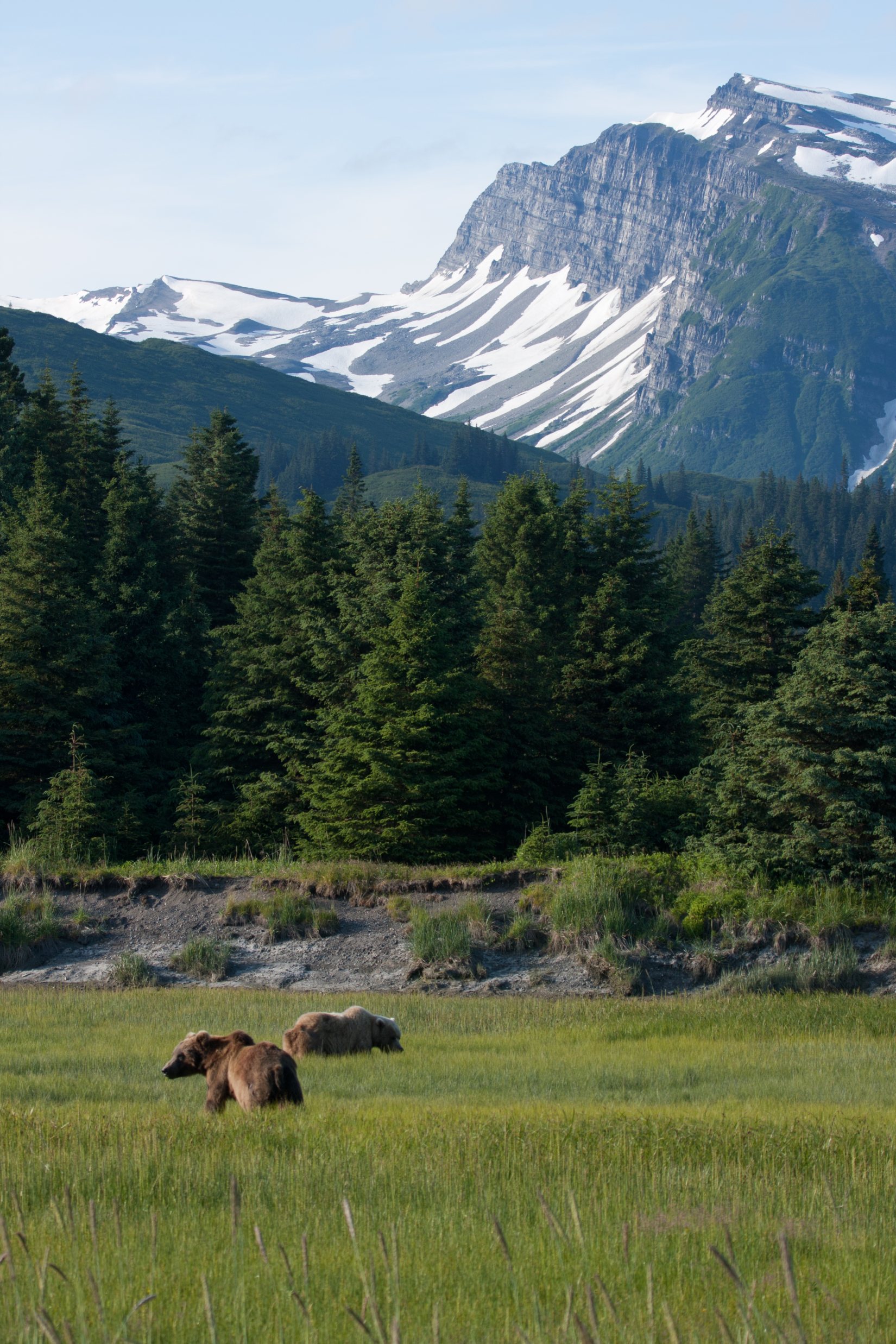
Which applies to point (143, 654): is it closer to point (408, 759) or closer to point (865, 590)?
point (408, 759)

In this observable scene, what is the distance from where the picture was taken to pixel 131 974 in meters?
22.4

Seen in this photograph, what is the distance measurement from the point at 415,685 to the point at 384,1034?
21886 mm

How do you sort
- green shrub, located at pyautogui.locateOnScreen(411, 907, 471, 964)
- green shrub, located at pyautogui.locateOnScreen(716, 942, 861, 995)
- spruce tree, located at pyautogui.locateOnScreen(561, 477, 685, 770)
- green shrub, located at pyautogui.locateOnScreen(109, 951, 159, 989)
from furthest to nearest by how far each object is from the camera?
spruce tree, located at pyautogui.locateOnScreen(561, 477, 685, 770) → green shrub, located at pyautogui.locateOnScreen(411, 907, 471, 964) → green shrub, located at pyautogui.locateOnScreen(109, 951, 159, 989) → green shrub, located at pyautogui.locateOnScreen(716, 942, 861, 995)

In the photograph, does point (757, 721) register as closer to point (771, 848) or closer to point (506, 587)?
point (771, 848)

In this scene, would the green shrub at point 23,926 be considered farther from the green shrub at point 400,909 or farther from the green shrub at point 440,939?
the green shrub at point 440,939

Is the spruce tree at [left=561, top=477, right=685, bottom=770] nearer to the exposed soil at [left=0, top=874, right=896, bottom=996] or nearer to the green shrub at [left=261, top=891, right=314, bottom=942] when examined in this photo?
the exposed soil at [left=0, top=874, right=896, bottom=996]

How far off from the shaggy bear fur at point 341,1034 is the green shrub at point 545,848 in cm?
1108

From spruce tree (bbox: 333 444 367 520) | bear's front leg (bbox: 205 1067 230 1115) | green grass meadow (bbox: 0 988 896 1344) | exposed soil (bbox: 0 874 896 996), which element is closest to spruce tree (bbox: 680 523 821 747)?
exposed soil (bbox: 0 874 896 996)

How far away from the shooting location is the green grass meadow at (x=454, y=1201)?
16.8 ft

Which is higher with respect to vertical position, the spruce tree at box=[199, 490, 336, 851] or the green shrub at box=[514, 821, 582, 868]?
the spruce tree at box=[199, 490, 336, 851]

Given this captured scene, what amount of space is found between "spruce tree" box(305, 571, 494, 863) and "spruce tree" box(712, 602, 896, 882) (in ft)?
32.2

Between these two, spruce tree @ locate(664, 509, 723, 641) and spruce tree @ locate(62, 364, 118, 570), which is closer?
spruce tree @ locate(62, 364, 118, 570)

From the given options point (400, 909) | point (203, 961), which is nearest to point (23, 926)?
point (203, 961)

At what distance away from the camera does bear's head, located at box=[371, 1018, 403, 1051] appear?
15242 millimetres
